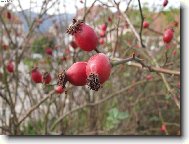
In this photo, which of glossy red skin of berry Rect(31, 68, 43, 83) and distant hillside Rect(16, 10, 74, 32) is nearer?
glossy red skin of berry Rect(31, 68, 43, 83)

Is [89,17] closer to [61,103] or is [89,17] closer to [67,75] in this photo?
[61,103]

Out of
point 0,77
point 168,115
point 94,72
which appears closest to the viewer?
point 94,72

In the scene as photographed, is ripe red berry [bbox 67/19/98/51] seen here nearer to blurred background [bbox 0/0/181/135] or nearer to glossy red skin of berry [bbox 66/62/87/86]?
glossy red skin of berry [bbox 66/62/87/86]

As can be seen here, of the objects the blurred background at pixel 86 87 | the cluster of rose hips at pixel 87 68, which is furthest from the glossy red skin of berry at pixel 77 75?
the blurred background at pixel 86 87

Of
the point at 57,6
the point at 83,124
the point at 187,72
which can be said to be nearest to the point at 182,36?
the point at 187,72

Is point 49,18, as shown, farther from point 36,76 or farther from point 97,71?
point 97,71

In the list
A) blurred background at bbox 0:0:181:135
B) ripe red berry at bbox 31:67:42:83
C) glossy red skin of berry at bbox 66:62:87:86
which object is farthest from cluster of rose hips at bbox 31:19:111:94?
blurred background at bbox 0:0:181:135

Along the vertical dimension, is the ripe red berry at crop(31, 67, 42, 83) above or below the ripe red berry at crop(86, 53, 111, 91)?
below

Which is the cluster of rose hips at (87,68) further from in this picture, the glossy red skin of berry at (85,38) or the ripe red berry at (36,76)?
the ripe red berry at (36,76)
